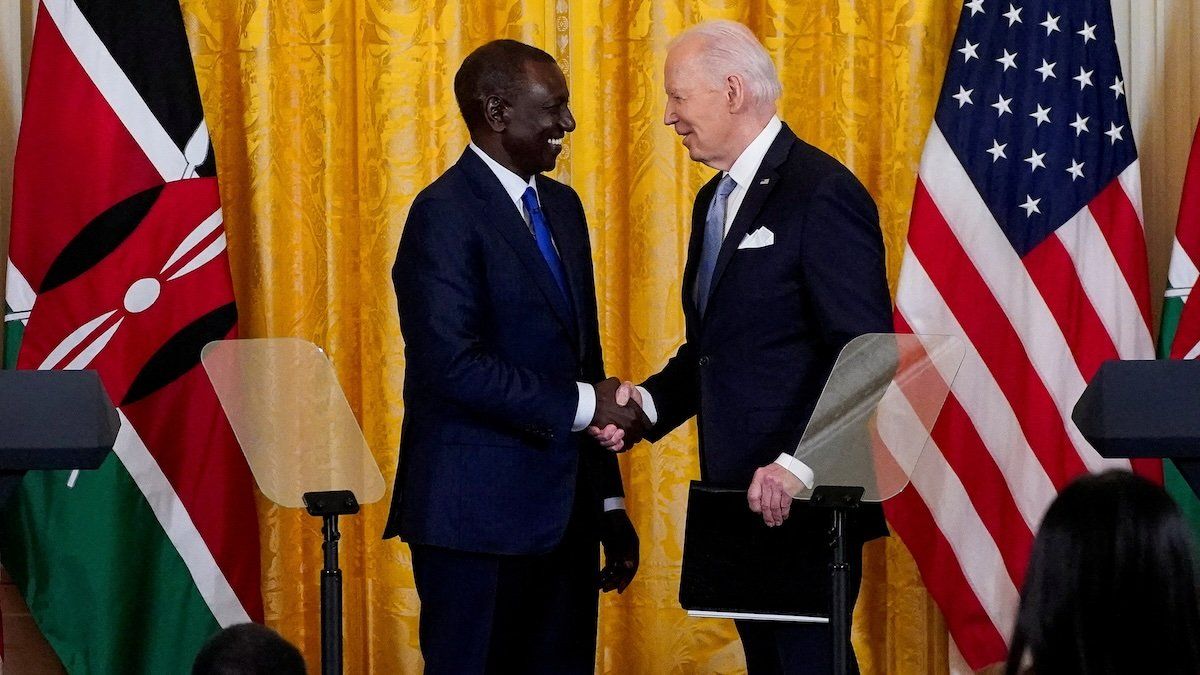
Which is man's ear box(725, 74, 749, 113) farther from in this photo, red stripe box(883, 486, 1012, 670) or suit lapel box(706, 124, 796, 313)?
red stripe box(883, 486, 1012, 670)

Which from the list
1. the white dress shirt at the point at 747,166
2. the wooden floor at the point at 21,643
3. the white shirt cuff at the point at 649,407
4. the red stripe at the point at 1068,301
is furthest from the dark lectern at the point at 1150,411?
the wooden floor at the point at 21,643

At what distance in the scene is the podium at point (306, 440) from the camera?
2.83 m

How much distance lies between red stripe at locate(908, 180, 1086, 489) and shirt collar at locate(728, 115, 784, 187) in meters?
1.27

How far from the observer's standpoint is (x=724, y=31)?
10.8 ft

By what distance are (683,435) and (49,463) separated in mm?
2996

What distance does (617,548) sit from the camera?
332 cm

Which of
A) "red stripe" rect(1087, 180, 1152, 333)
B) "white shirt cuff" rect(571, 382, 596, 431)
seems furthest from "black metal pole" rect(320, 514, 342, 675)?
"red stripe" rect(1087, 180, 1152, 333)

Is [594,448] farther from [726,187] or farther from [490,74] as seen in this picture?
[490,74]

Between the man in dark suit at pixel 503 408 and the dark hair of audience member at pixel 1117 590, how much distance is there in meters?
1.77

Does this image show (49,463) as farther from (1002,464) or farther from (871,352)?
(1002,464)

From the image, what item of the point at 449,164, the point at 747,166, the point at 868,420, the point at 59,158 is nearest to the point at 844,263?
the point at 747,166

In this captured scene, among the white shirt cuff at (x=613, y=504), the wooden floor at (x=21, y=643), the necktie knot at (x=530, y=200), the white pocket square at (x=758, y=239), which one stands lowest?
the wooden floor at (x=21, y=643)

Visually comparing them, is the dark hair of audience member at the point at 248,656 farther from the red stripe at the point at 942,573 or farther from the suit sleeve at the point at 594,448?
the red stripe at the point at 942,573

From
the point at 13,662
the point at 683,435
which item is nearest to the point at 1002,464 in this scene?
the point at 683,435
